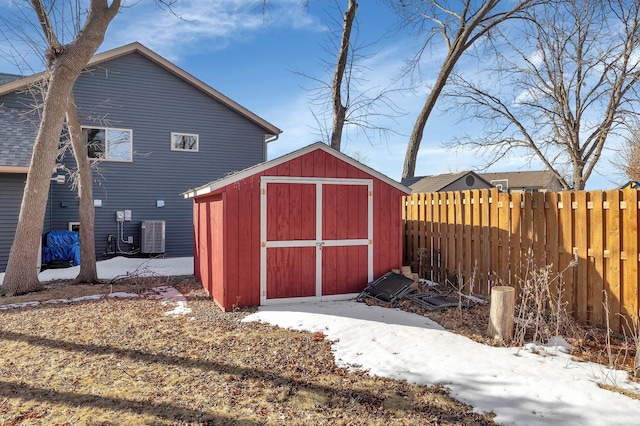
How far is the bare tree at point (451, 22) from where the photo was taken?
14914mm

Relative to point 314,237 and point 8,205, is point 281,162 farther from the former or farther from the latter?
point 8,205

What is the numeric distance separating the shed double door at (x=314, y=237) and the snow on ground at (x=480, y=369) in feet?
3.19

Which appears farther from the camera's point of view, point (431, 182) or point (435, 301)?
point (431, 182)

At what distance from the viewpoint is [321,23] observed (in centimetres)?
1418

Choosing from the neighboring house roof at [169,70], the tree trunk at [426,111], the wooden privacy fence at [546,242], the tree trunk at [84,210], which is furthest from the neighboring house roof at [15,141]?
the tree trunk at [426,111]

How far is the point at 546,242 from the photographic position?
577 cm

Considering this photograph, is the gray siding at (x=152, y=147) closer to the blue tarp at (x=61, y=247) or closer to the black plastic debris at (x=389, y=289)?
the blue tarp at (x=61, y=247)

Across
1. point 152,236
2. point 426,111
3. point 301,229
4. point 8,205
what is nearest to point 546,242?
point 301,229

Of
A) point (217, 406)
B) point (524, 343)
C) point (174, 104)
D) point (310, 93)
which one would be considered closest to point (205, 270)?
point (217, 406)

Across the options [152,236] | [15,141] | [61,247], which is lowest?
[61,247]

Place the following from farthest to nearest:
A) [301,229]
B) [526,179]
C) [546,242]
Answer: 1. [526,179]
2. [301,229]
3. [546,242]

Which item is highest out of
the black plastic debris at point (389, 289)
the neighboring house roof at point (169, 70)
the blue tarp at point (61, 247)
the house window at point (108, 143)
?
the neighboring house roof at point (169, 70)

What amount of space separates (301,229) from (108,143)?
30.1 feet

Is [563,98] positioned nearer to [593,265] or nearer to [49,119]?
[593,265]
